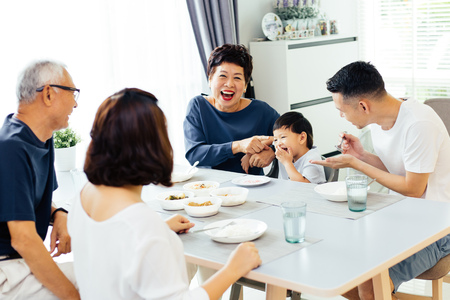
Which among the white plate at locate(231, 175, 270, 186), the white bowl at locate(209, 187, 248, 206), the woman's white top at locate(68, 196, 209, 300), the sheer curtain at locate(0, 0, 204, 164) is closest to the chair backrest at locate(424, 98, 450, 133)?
the white plate at locate(231, 175, 270, 186)

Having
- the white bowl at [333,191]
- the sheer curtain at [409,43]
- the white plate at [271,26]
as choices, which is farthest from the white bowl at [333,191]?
the sheer curtain at [409,43]

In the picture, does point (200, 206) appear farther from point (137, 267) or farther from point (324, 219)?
point (137, 267)

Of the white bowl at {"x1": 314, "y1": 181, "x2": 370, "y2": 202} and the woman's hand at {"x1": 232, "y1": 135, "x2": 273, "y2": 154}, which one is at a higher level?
the woman's hand at {"x1": 232, "y1": 135, "x2": 273, "y2": 154}

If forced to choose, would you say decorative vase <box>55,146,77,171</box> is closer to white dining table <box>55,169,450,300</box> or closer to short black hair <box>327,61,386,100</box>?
white dining table <box>55,169,450,300</box>

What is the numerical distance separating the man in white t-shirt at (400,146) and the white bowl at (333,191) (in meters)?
0.11

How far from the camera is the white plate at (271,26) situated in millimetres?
4641

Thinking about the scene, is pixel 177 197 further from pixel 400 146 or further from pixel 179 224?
pixel 400 146

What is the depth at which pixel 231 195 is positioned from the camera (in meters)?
2.24

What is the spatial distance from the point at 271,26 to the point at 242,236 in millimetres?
3172

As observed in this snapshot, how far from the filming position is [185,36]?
426 cm

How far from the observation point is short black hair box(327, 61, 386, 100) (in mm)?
2404

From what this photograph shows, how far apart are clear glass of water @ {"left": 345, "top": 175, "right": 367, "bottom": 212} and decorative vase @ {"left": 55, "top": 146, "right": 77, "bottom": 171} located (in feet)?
5.53

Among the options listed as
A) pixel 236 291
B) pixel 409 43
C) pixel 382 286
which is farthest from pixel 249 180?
pixel 409 43

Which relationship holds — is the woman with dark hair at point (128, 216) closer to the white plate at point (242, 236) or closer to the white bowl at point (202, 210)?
the white plate at point (242, 236)
